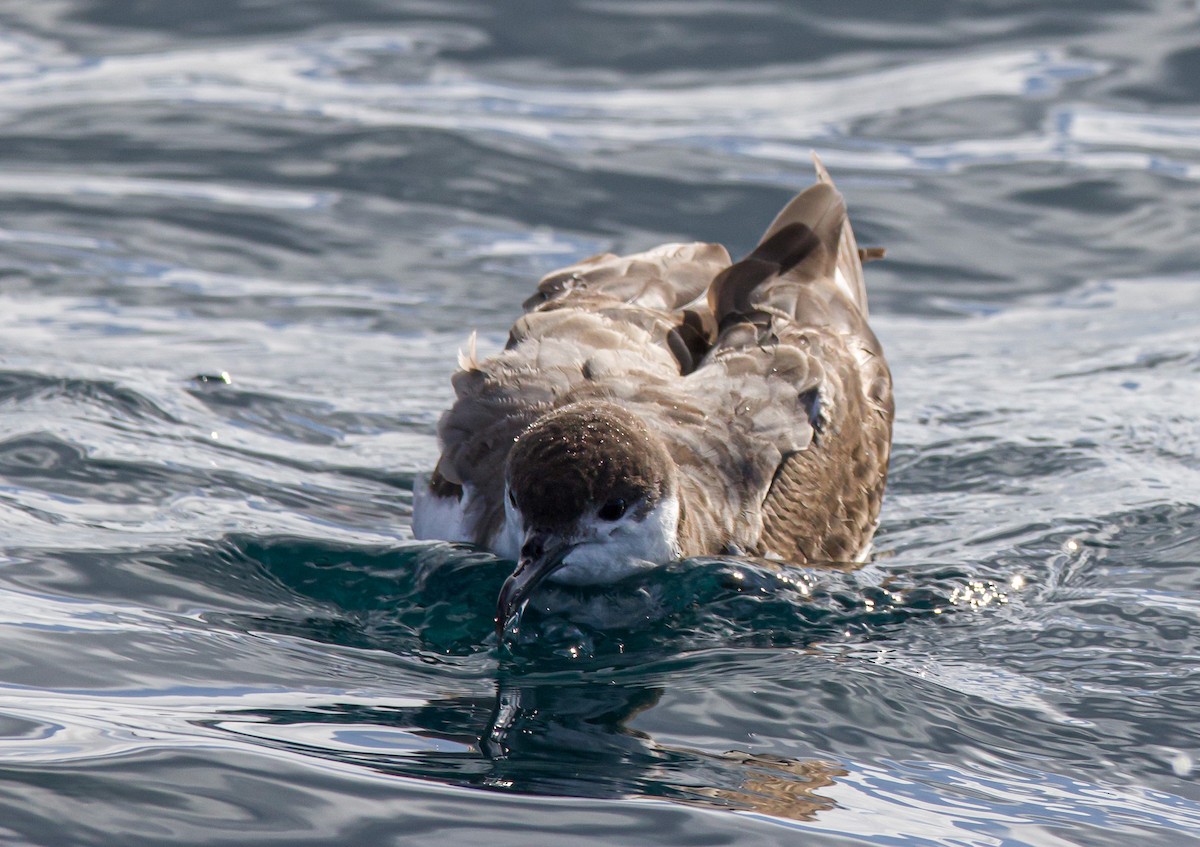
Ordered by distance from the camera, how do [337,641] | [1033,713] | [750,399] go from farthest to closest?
1. [750,399]
2. [337,641]
3. [1033,713]

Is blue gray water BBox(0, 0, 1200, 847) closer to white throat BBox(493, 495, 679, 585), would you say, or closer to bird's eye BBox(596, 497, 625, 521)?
white throat BBox(493, 495, 679, 585)

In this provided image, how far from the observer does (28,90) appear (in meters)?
14.1

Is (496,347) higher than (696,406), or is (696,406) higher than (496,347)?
(696,406)

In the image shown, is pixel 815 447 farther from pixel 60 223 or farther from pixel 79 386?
pixel 60 223

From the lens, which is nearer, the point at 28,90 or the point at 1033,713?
the point at 1033,713

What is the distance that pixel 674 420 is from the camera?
6832 millimetres

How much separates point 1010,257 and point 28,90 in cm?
788

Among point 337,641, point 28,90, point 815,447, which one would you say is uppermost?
point 28,90

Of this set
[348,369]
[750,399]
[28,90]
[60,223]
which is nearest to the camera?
[750,399]

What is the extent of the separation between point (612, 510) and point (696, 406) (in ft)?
3.00

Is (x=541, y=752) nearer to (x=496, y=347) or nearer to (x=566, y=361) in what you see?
(x=566, y=361)

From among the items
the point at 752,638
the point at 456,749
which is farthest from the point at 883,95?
the point at 456,749

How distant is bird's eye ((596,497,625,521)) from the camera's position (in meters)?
6.14

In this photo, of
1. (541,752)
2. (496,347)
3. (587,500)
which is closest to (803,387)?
(587,500)
